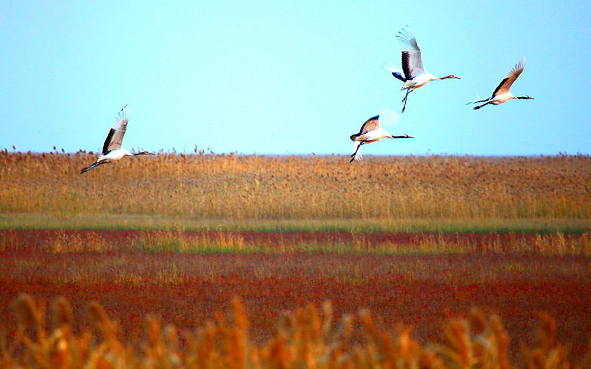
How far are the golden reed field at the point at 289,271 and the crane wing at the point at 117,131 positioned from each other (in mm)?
2186

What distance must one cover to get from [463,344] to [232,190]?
78.5 feet

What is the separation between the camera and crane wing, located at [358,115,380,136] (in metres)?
12.6

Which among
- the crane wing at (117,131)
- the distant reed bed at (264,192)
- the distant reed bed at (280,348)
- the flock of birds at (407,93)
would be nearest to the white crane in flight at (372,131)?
the flock of birds at (407,93)

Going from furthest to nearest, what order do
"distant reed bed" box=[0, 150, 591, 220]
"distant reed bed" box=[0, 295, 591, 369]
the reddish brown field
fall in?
"distant reed bed" box=[0, 150, 591, 220]
the reddish brown field
"distant reed bed" box=[0, 295, 591, 369]

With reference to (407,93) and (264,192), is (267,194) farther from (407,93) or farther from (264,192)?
(407,93)

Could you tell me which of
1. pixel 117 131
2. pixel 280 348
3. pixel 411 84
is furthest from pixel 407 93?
pixel 280 348

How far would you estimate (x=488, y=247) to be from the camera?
1562 cm

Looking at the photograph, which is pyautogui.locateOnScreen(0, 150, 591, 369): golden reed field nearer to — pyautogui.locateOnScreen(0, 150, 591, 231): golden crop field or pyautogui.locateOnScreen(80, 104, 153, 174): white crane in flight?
pyautogui.locateOnScreen(0, 150, 591, 231): golden crop field

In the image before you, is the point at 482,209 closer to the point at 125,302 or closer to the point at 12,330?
the point at 125,302

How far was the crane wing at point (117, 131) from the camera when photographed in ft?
42.5

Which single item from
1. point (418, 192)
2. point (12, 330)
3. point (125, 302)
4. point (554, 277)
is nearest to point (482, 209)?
point (418, 192)

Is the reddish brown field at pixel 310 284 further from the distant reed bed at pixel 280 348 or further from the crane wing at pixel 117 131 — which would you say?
the distant reed bed at pixel 280 348

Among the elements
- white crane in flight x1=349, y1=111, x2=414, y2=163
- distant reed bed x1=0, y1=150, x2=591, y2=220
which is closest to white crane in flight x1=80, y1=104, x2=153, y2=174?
white crane in flight x1=349, y1=111, x2=414, y2=163

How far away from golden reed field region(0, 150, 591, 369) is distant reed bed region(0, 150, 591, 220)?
89 mm
